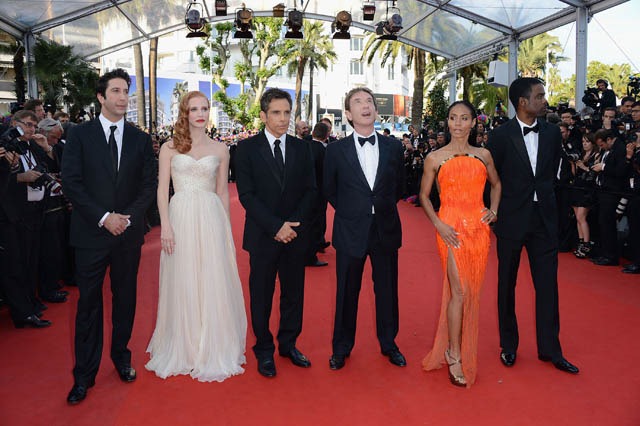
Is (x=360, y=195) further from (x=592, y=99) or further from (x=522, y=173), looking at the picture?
(x=592, y=99)

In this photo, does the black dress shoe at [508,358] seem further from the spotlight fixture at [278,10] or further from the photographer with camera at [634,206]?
the spotlight fixture at [278,10]

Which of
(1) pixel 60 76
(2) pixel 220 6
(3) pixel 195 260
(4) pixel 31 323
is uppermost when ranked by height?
(2) pixel 220 6

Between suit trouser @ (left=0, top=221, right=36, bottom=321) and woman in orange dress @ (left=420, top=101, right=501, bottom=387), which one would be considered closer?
woman in orange dress @ (left=420, top=101, right=501, bottom=387)

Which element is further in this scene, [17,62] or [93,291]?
[17,62]

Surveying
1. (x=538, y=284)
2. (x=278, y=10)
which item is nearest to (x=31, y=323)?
(x=538, y=284)

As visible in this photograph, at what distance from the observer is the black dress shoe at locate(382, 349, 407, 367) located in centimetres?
436

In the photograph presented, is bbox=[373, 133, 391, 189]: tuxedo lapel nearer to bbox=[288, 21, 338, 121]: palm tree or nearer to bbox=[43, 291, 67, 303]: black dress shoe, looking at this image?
bbox=[43, 291, 67, 303]: black dress shoe

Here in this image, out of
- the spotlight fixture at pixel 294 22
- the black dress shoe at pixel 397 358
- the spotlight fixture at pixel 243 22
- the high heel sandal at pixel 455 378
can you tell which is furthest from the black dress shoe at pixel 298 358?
the spotlight fixture at pixel 243 22

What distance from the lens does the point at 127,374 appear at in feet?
13.5

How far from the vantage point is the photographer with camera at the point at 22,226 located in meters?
5.32

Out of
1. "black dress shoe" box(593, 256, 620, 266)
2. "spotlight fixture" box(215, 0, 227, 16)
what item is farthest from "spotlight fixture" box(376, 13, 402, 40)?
"black dress shoe" box(593, 256, 620, 266)

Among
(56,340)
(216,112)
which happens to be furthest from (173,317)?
(216,112)

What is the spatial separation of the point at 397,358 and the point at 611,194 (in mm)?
5169

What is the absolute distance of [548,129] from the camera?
4.27 m
